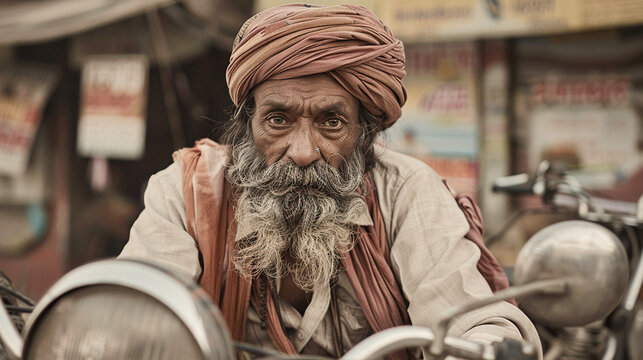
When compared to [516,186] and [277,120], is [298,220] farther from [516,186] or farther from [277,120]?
[516,186]

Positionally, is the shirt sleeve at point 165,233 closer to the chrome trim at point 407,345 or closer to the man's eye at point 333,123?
the man's eye at point 333,123

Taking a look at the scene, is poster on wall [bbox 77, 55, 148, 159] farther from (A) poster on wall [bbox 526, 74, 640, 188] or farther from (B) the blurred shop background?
(A) poster on wall [bbox 526, 74, 640, 188]

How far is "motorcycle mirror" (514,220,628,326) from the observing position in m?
1.03

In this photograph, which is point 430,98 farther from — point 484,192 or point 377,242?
point 377,242

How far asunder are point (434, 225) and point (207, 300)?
44.2 inches

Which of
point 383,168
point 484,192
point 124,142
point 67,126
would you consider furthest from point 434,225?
point 67,126

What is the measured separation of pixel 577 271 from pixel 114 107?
5641 millimetres

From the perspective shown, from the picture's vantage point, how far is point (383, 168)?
2.23 m

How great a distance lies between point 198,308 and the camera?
92 centimetres

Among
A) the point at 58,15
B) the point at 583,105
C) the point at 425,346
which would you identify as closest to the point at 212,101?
the point at 58,15

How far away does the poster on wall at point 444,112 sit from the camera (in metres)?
5.20

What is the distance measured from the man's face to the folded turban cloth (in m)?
0.04

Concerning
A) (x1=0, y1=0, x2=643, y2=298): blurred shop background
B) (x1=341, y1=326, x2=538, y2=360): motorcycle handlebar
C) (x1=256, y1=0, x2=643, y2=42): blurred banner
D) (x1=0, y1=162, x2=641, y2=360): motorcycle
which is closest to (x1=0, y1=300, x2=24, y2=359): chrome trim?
(x1=0, y1=162, x2=641, y2=360): motorcycle

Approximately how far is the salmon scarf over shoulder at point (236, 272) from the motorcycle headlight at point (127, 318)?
3.11ft
